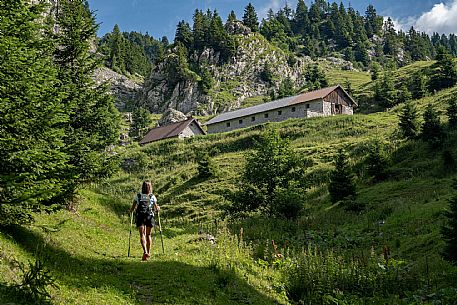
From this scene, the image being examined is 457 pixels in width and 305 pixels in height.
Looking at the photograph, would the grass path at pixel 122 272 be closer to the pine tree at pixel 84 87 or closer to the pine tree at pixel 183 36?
the pine tree at pixel 84 87

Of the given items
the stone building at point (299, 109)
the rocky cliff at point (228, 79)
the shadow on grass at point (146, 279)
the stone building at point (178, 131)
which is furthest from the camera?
the rocky cliff at point (228, 79)

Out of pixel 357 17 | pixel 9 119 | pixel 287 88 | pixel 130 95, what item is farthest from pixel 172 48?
pixel 9 119

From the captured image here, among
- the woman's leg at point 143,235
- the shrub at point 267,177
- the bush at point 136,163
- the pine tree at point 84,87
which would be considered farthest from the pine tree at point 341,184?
the bush at point 136,163

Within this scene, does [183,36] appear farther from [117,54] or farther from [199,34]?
[117,54]

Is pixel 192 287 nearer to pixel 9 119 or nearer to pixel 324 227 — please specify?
pixel 9 119

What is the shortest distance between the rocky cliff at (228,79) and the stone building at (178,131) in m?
34.0

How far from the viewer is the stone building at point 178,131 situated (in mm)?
71569

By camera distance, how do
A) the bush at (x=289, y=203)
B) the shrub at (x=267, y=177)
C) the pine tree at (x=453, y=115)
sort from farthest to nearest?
the pine tree at (x=453, y=115) < the shrub at (x=267, y=177) < the bush at (x=289, y=203)

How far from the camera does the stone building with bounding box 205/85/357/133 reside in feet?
214

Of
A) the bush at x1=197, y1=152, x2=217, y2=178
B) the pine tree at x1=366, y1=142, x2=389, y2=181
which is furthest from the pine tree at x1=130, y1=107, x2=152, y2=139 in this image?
the pine tree at x1=366, y1=142, x2=389, y2=181

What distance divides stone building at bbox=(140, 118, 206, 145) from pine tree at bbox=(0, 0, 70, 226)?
61.0m

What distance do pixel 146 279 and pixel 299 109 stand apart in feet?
193

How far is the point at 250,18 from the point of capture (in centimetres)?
15262

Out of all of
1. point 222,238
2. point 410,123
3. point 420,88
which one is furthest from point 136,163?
point 420,88
